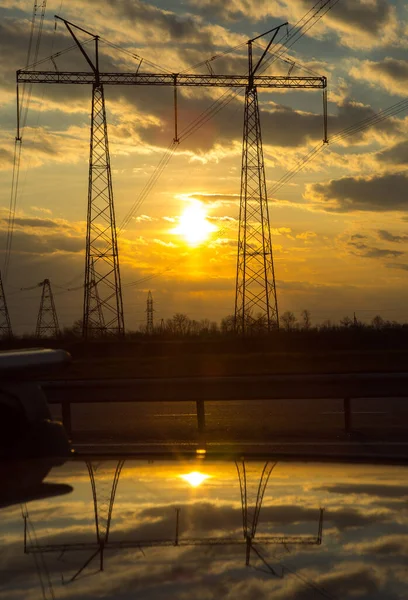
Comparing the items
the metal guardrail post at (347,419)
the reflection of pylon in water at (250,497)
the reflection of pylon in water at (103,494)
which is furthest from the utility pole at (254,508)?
the metal guardrail post at (347,419)

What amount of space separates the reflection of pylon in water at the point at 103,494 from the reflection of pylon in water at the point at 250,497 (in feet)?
1.90

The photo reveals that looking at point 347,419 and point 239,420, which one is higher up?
point 347,419

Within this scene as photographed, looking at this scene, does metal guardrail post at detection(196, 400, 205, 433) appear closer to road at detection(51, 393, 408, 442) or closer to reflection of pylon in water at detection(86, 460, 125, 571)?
road at detection(51, 393, 408, 442)

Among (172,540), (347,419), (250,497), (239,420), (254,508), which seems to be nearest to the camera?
(172,540)

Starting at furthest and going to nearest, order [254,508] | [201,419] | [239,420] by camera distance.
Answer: [239,420] < [201,419] < [254,508]

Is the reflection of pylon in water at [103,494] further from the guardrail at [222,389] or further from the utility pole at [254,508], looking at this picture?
the guardrail at [222,389]

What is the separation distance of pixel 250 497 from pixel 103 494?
733 mm

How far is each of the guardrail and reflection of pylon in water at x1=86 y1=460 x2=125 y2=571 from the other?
11.0 m

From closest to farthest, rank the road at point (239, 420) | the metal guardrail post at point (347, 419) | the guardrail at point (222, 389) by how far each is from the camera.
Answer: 1. the road at point (239, 420)
2. the metal guardrail post at point (347, 419)
3. the guardrail at point (222, 389)

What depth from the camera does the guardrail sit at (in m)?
17.0

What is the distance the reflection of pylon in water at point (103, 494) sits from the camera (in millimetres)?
4039

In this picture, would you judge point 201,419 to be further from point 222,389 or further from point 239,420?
point 239,420

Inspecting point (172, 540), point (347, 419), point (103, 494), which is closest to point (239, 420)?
point (347, 419)

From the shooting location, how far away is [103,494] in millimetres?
4871
